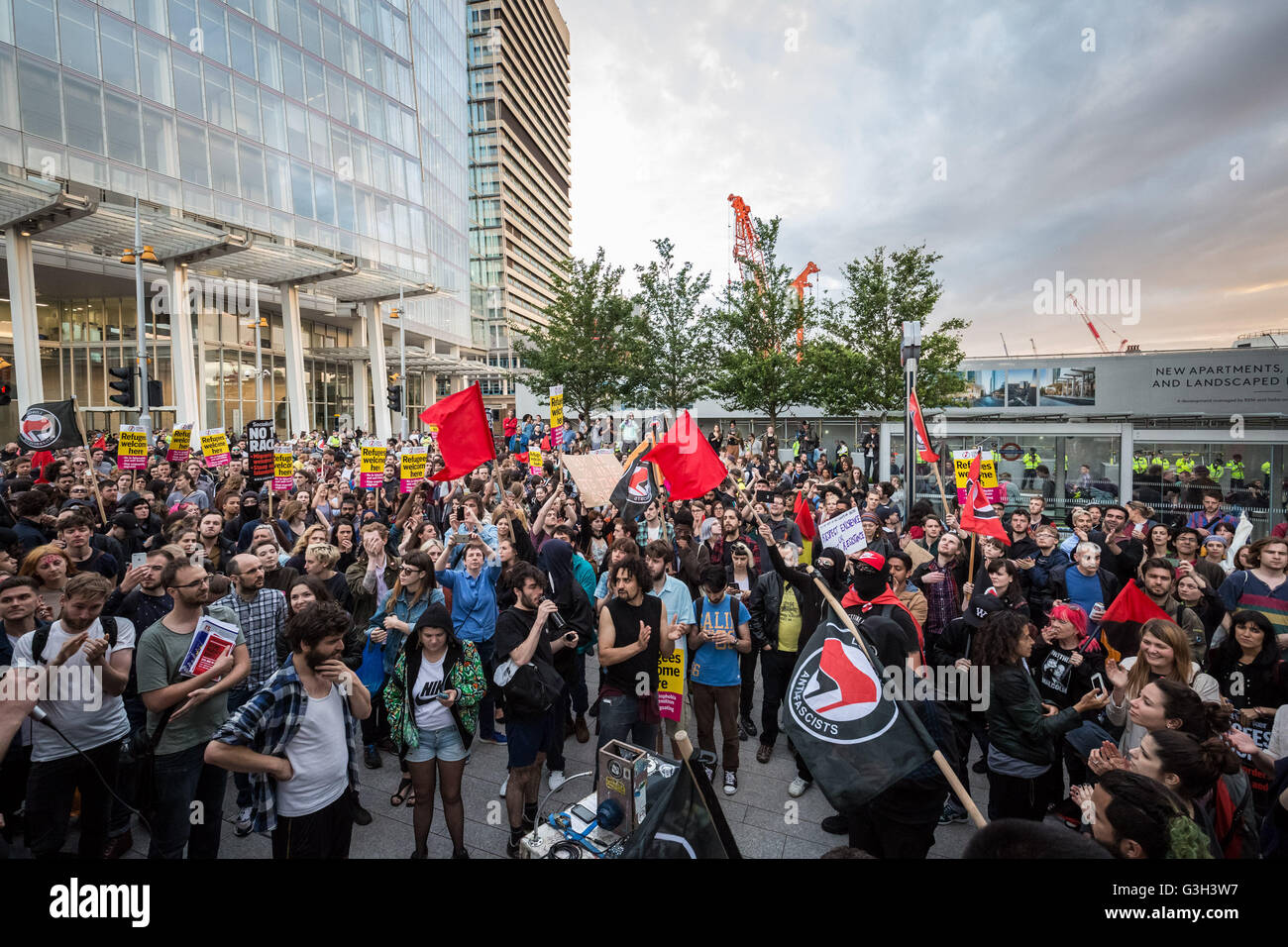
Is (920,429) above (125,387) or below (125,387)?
below

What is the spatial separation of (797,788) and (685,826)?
11.0ft

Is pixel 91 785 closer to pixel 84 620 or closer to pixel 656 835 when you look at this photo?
pixel 84 620

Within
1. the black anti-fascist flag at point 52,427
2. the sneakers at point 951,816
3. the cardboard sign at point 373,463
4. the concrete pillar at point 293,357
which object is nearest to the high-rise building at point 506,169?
the concrete pillar at point 293,357

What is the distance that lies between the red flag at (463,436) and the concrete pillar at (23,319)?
72.2 feet

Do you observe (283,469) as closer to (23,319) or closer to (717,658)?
(717,658)

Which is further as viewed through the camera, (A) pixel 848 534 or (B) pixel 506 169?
(B) pixel 506 169

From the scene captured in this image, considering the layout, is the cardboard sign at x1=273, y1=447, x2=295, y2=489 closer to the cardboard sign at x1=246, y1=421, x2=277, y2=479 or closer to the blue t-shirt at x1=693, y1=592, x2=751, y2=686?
the cardboard sign at x1=246, y1=421, x2=277, y2=479

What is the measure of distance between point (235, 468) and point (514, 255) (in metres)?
79.1

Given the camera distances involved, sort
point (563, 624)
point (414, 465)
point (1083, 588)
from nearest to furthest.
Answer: point (563, 624)
point (1083, 588)
point (414, 465)

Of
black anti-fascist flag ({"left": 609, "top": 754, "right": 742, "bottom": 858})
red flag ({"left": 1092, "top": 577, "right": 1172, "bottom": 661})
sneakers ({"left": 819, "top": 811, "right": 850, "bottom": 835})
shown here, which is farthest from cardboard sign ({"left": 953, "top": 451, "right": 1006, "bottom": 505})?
black anti-fascist flag ({"left": 609, "top": 754, "right": 742, "bottom": 858})

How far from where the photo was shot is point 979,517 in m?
7.02

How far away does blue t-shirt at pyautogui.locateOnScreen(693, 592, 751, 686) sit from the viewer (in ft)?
16.8

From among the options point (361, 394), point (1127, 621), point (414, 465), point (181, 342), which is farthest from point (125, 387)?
point (361, 394)

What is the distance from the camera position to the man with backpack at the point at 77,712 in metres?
3.45
